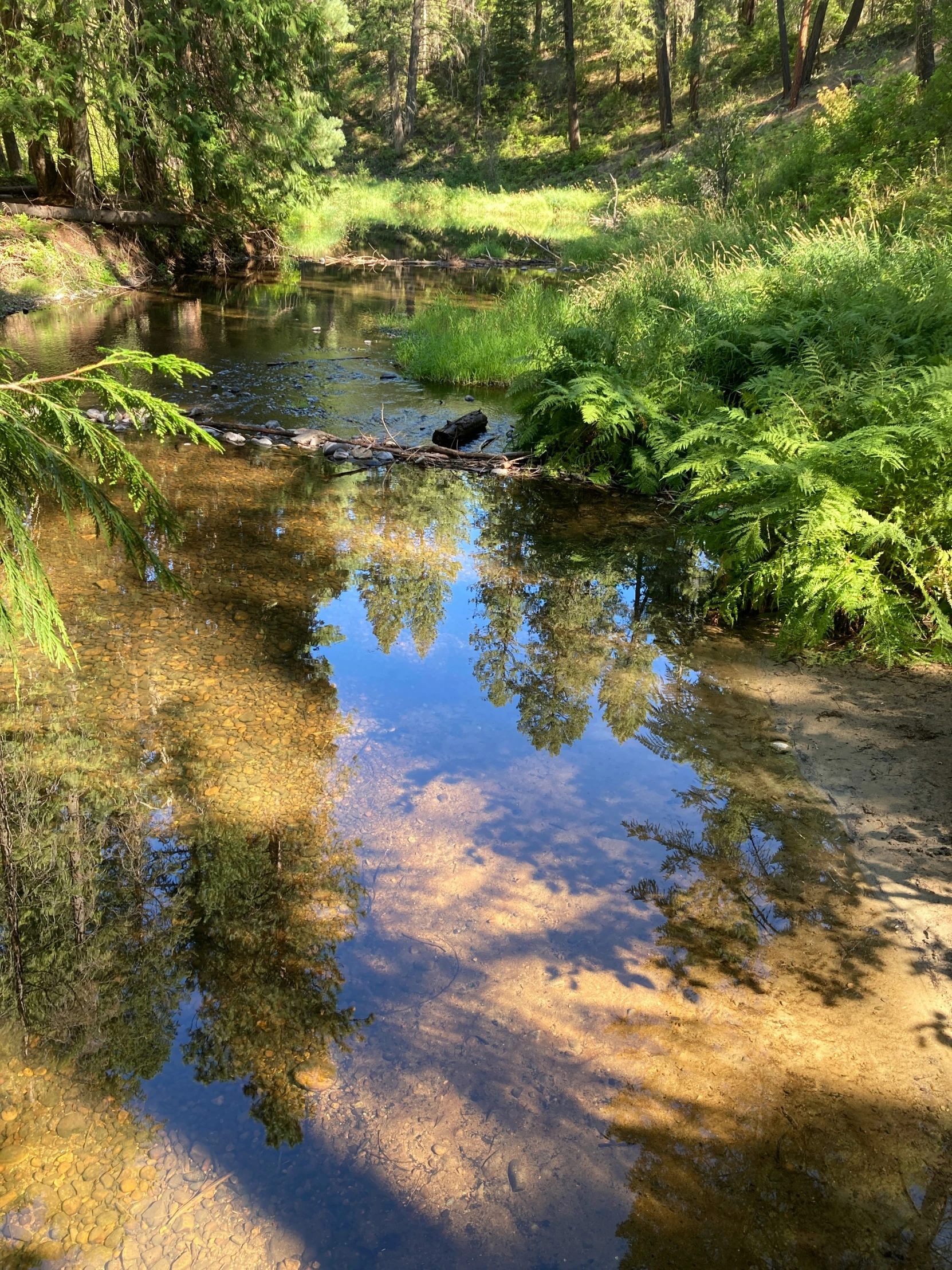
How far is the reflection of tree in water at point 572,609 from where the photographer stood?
17.1ft

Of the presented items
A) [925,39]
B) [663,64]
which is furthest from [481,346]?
[663,64]

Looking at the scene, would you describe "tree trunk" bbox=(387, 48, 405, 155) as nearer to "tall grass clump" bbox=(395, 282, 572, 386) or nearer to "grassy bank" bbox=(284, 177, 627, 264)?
"grassy bank" bbox=(284, 177, 627, 264)

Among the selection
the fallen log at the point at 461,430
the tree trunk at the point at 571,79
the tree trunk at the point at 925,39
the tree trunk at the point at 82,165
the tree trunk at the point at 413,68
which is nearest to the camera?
the fallen log at the point at 461,430

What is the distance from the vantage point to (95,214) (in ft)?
62.5

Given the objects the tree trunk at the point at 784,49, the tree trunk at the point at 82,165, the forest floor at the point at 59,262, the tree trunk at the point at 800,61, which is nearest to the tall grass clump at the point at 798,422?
the forest floor at the point at 59,262

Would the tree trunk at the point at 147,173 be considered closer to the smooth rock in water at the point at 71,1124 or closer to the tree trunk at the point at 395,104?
the smooth rock in water at the point at 71,1124

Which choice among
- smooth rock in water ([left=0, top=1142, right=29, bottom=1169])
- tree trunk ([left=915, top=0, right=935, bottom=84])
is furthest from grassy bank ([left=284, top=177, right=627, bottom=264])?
smooth rock in water ([left=0, top=1142, right=29, bottom=1169])

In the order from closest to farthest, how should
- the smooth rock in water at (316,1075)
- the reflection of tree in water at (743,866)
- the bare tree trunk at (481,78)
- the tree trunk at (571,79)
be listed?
the smooth rock in water at (316,1075) → the reflection of tree in water at (743,866) → the tree trunk at (571,79) → the bare tree trunk at (481,78)

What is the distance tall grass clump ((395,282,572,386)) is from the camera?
12.5 metres

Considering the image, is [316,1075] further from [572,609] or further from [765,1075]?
[572,609]

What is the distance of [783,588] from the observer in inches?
217

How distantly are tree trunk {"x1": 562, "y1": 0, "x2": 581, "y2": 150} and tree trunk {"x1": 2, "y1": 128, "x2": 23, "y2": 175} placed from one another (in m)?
33.3

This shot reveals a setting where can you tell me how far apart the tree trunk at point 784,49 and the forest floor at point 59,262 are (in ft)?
97.5

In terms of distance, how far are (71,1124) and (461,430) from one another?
26.8ft
